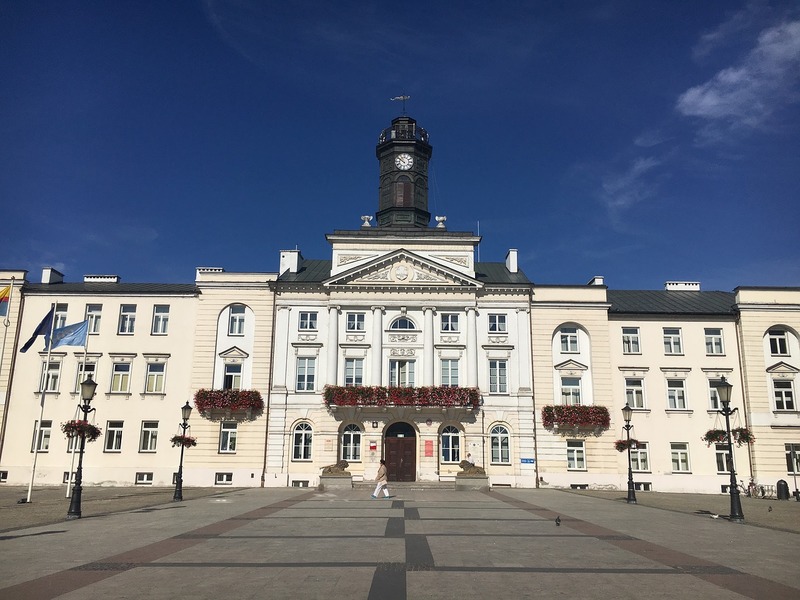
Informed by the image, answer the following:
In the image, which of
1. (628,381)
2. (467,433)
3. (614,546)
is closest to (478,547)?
(614,546)

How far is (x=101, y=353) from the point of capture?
141 ft

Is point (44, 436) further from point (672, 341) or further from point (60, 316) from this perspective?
point (672, 341)

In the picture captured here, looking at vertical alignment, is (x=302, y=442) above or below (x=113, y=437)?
below

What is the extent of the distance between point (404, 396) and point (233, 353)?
11940 mm

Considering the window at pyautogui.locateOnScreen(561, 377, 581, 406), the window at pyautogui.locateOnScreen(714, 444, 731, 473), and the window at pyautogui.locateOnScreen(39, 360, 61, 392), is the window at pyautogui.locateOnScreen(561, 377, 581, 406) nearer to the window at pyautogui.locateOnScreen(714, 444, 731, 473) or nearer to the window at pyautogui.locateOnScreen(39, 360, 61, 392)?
the window at pyautogui.locateOnScreen(714, 444, 731, 473)

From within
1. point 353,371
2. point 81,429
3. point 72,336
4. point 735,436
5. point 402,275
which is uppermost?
point 402,275

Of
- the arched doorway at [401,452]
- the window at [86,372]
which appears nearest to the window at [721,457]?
the arched doorway at [401,452]

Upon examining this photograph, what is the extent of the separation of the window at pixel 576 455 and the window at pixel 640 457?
327cm

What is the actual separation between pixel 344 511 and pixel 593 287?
27.2 meters

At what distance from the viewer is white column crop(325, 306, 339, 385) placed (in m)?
42.2

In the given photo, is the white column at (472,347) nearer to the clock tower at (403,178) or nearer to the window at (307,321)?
the clock tower at (403,178)

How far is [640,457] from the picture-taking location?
138ft

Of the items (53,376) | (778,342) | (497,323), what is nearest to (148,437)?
(53,376)

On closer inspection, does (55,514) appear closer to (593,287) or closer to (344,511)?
(344,511)
